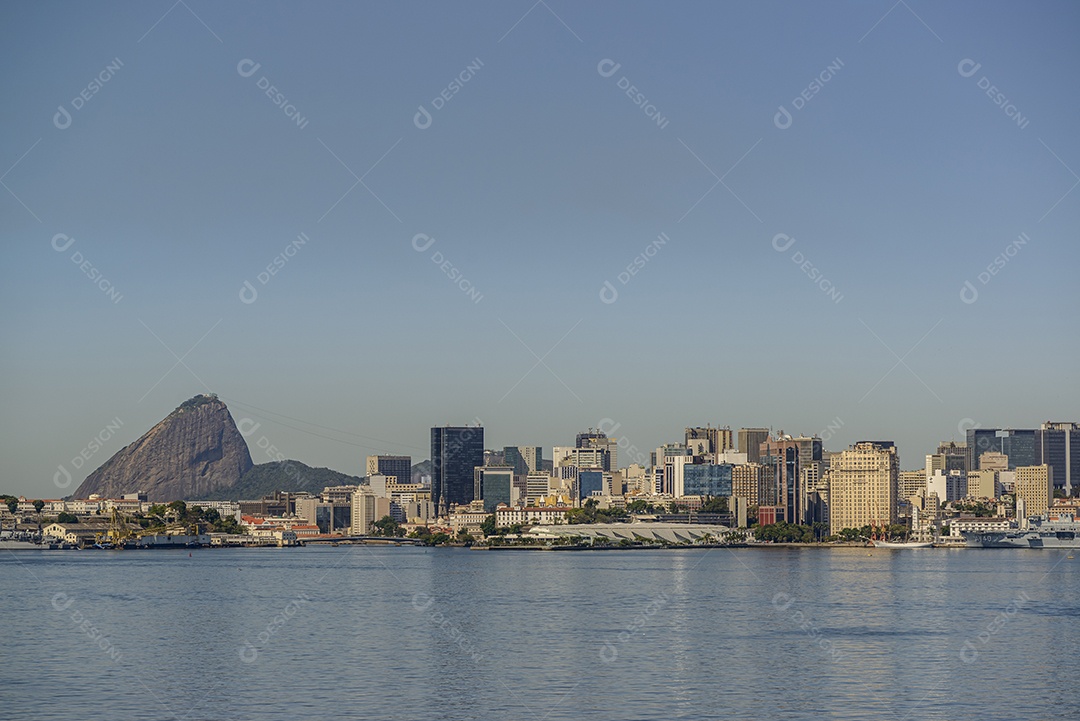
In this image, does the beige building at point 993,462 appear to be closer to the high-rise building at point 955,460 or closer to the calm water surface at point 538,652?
the high-rise building at point 955,460

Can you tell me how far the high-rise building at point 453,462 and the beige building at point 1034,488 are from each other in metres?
66.8

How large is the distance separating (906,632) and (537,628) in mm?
8227

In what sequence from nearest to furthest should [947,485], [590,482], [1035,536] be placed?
[1035,536]
[947,485]
[590,482]

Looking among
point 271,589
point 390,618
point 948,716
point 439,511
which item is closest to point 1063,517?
point 439,511

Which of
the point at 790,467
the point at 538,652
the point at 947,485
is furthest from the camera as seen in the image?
the point at 947,485

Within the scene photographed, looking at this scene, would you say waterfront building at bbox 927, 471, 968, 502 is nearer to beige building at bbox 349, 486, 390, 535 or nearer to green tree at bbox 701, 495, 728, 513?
green tree at bbox 701, 495, 728, 513

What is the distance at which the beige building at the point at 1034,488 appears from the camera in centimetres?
14575

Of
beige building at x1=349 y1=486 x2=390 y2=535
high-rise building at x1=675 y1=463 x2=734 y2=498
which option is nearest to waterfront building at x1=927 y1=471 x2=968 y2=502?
high-rise building at x1=675 y1=463 x2=734 y2=498

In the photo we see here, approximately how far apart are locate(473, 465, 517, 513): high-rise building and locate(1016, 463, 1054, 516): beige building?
59368 millimetres

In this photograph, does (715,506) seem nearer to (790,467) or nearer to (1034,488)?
(790,467)

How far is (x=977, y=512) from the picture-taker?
136375mm

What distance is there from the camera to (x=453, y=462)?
17912 centimetres

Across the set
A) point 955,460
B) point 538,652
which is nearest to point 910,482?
point 955,460

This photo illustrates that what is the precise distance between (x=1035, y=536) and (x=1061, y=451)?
2568 inches
